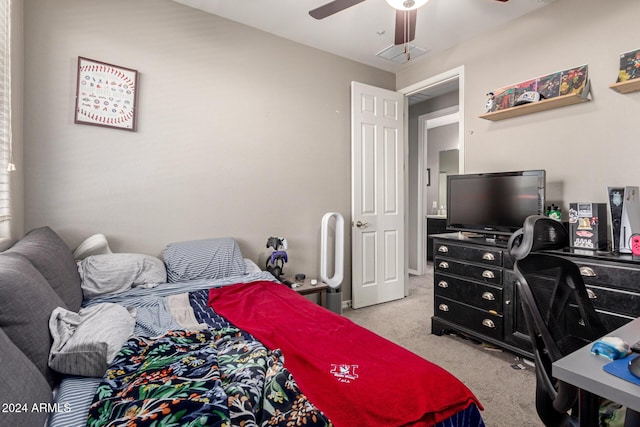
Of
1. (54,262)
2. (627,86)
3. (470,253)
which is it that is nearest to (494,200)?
(470,253)

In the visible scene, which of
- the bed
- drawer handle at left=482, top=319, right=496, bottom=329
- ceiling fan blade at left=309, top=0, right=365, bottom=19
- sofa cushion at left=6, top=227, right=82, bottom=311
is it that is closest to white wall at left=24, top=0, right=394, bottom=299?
sofa cushion at left=6, top=227, right=82, bottom=311

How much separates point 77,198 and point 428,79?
138 inches

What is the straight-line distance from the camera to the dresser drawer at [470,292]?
7.93ft

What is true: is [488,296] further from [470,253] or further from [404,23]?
[404,23]

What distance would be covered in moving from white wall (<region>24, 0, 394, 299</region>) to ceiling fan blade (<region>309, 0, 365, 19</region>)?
105cm

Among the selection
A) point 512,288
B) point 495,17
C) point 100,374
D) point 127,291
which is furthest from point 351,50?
point 100,374

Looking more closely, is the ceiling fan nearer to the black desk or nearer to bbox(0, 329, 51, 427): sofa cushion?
the black desk

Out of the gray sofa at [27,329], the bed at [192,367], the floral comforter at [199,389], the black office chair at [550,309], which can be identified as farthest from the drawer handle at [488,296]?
the gray sofa at [27,329]

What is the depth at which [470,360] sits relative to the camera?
2377 millimetres

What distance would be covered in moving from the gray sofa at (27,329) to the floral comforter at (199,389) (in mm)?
160

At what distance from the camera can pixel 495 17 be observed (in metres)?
2.78

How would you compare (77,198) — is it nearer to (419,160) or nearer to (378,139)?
(378,139)

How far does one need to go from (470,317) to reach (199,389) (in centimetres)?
231

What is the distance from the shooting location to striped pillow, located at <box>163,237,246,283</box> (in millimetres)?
2355
